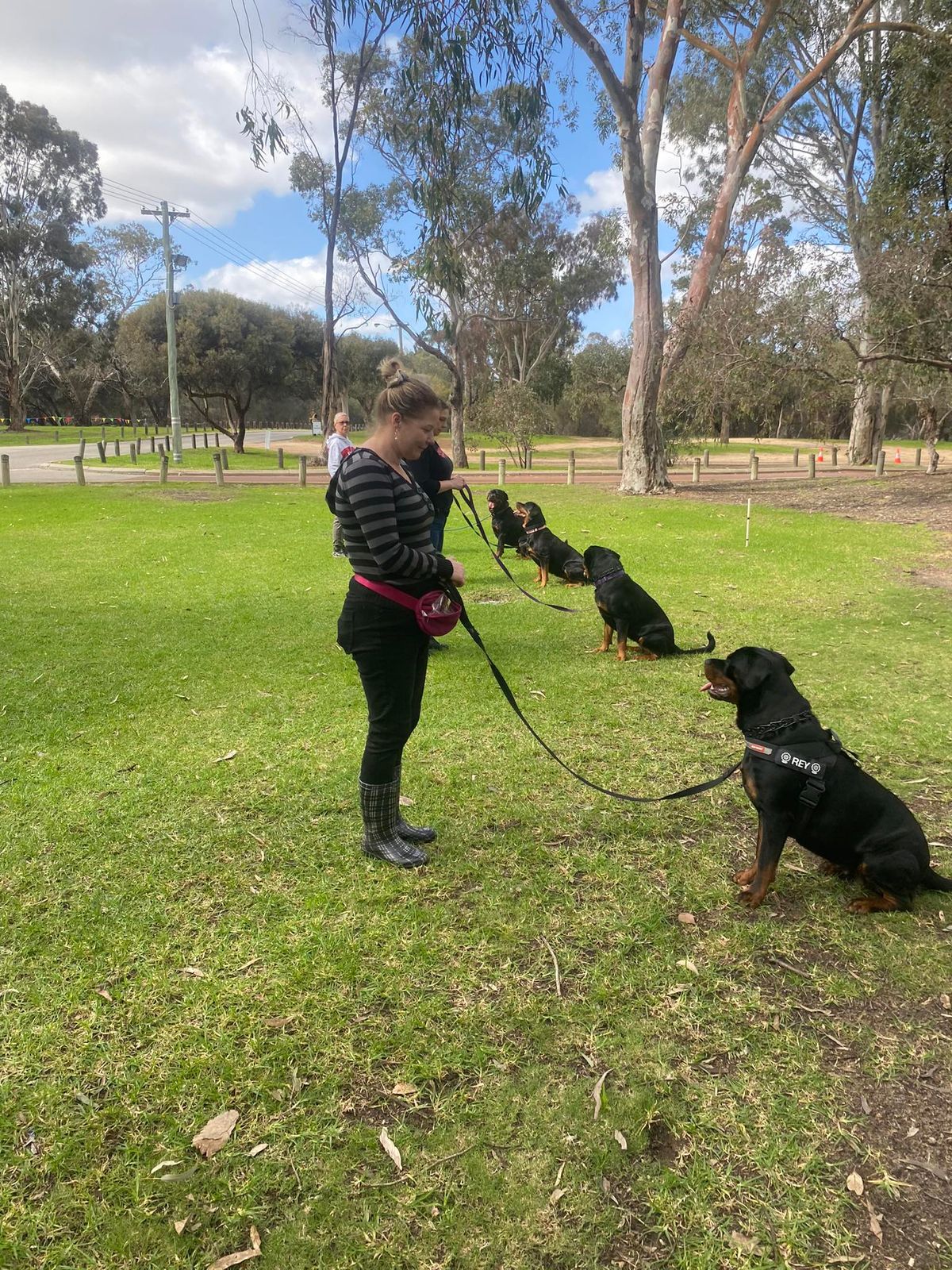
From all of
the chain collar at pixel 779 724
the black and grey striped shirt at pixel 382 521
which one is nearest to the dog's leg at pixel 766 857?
the chain collar at pixel 779 724

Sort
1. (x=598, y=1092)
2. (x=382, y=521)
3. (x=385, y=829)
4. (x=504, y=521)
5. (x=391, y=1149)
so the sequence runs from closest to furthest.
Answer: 1. (x=391, y=1149)
2. (x=598, y=1092)
3. (x=382, y=521)
4. (x=385, y=829)
5. (x=504, y=521)

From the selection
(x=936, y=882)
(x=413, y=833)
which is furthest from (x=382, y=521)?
(x=936, y=882)

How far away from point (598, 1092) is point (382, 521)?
2018 millimetres

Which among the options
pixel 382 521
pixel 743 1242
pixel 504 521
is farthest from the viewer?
pixel 504 521

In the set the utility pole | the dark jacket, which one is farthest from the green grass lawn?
the utility pole

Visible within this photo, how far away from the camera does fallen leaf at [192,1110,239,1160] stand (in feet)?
6.76

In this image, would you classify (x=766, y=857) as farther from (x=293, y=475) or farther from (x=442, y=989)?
(x=293, y=475)

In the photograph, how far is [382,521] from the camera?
284cm

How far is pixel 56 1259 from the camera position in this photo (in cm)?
179

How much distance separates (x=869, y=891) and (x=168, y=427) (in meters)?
76.2

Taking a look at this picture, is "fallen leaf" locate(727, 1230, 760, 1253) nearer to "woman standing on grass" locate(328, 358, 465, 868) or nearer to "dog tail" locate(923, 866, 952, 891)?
"dog tail" locate(923, 866, 952, 891)

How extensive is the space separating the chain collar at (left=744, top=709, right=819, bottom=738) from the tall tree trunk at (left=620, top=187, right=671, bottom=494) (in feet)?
58.6

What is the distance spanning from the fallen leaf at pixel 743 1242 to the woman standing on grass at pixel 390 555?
192cm

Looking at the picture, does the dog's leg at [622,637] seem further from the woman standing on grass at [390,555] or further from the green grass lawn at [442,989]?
the woman standing on grass at [390,555]
